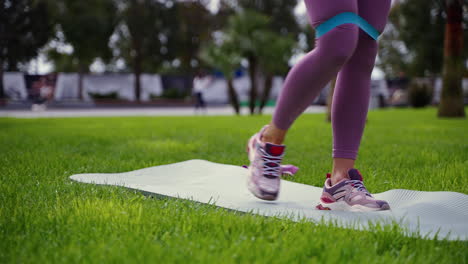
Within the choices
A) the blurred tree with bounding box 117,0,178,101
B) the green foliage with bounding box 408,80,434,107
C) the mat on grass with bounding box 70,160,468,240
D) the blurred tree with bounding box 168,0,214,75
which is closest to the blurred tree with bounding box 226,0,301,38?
the blurred tree with bounding box 168,0,214,75

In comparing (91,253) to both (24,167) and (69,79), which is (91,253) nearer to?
(24,167)

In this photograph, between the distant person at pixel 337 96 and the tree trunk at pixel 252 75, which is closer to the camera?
the distant person at pixel 337 96

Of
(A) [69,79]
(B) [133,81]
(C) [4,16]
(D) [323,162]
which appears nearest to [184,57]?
(B) [133,81]

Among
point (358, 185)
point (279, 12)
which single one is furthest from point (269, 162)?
point (279, 12)

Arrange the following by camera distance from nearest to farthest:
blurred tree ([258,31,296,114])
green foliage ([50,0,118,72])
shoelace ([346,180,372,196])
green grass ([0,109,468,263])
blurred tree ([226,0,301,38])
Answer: green grass ([0,109,468,263])
shoelace ([346,180,372,196])
blurred tree ([258,31,296,114])
green foliage ([50,0,118,72])
blurred tree ([226,0,301,38])

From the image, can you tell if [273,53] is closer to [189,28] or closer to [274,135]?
[274,135]

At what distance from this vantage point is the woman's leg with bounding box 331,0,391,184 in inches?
75.2

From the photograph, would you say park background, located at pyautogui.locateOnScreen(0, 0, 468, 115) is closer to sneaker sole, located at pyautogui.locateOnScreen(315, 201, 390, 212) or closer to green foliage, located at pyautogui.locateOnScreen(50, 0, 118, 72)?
green foliage, located at pyautogui.locateOnScreen(50, 0, 118, 72)

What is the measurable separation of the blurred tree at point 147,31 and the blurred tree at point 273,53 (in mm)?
15634

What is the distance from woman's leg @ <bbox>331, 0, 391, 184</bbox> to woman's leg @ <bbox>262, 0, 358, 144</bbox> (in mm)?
198

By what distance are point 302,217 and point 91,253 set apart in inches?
31.2

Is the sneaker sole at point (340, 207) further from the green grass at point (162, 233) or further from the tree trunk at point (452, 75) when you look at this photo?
the tree trunk at point (452, 75)

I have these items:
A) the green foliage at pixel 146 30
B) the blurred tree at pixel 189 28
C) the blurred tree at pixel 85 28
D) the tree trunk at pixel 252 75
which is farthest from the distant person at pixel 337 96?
the blurred tree at pixel 189 28

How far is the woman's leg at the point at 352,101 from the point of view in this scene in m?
1.91
